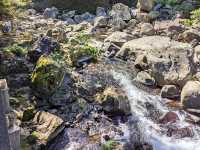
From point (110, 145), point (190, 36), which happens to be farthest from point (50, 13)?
point (110, 145)

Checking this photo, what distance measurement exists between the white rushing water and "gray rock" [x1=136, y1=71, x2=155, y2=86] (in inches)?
18.7

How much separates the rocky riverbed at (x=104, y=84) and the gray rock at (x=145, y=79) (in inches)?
2.1

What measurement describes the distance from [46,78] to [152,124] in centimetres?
416

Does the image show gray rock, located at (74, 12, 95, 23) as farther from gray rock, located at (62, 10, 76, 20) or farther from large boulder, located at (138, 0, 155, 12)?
large boulder, located at (138, 0, 155, 12)

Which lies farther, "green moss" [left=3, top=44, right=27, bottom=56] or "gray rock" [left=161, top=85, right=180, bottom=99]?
"green moss" [left=3, top=44, right=27, bottom=56]

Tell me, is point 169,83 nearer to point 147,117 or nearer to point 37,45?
point 147,117

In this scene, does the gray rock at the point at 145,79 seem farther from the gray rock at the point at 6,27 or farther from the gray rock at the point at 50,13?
the gray rock at the point at 50,13

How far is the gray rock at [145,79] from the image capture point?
1812 centimetres

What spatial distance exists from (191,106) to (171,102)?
87 cm

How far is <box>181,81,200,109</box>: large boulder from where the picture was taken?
16.0 m

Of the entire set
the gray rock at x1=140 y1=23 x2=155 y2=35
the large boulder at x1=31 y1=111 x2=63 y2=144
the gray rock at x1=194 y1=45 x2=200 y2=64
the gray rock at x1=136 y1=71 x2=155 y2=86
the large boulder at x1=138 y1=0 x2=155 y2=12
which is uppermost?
the large boulder at x1=138 y1=0 x2=155 y2=12

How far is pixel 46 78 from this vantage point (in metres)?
15.8

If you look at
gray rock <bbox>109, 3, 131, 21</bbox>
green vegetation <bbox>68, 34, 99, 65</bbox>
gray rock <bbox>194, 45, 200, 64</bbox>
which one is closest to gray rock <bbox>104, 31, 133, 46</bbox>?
green vegetation <bbox>68, 34, 99, 65</bbox>

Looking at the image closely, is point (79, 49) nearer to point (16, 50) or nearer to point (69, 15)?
point (16, 50)
